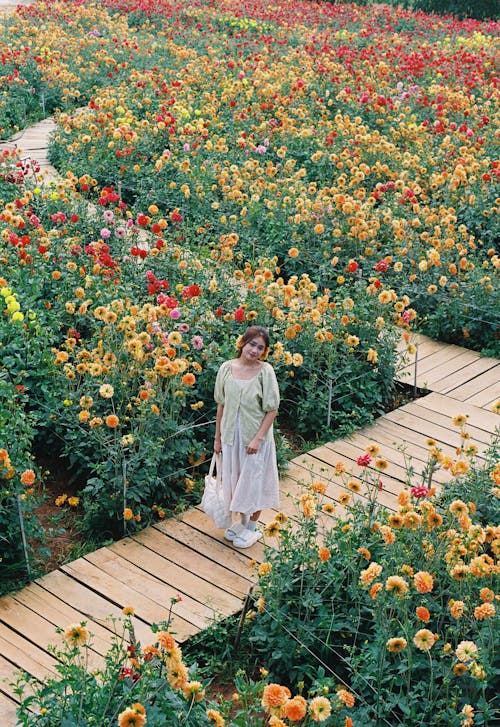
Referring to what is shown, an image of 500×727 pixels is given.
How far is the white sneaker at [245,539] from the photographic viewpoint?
15.8 ft

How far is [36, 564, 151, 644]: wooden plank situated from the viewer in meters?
4.19

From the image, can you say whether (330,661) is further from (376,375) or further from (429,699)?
(376,375)

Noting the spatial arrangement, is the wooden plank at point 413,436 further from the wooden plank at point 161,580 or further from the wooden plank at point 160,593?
the wooden plank at point 160,593

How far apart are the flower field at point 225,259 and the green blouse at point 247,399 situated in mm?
355

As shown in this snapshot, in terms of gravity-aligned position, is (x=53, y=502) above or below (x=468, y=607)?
below

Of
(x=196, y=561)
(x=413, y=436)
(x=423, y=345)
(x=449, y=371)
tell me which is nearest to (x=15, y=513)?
(x=196, y=561)

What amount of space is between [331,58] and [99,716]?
12.4 meters

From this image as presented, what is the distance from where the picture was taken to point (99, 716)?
→ 320cm

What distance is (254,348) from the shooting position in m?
4.61

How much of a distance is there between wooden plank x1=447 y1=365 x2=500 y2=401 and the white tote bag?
2.26m

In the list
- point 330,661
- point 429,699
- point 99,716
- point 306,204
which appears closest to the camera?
point 99,716

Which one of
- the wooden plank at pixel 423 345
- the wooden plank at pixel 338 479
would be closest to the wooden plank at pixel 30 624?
the wooden plank at pixel 338 479

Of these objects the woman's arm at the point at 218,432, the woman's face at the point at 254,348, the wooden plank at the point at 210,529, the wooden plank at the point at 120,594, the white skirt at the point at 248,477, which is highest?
the woman's face at the point at 254,348

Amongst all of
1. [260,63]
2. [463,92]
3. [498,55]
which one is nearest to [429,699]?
[463,92]
